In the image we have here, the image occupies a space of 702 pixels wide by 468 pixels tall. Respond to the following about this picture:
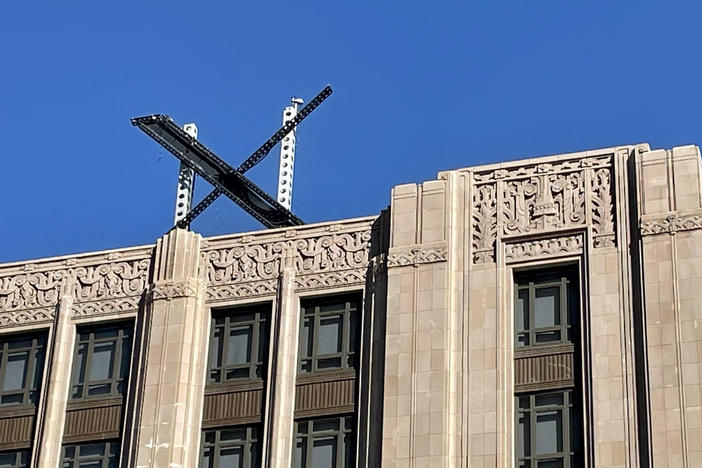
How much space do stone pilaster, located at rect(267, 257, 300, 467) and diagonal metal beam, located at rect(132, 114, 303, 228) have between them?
22.4 feet

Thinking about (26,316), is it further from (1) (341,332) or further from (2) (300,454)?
(2) (300,454)

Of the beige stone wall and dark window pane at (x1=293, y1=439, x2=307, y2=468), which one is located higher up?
the beige stone wall

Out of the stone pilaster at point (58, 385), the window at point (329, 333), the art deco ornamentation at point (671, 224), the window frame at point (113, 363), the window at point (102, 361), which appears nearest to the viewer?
the art deco ornamentation at point (671, 224)

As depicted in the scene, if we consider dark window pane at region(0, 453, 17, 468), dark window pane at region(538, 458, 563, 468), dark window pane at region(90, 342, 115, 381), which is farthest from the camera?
dark window pane at region(90, 342, 115, 381)

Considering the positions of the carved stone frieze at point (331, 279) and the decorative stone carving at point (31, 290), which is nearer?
the carved stone frieze at point (331, 279)

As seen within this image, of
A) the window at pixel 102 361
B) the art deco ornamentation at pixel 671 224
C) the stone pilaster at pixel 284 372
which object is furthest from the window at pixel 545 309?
the window at pixel 102 361

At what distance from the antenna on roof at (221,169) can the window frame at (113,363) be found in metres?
4.51

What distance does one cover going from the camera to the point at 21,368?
4731 cm

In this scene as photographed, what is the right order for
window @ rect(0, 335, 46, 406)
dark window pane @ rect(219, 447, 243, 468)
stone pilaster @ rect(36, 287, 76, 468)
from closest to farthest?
dark window pane @ rect(219, 447, 243, 468) → stone pilaster @ rect(36, 287, 76, 468) → window @ rect(0, 335, 46, 406)

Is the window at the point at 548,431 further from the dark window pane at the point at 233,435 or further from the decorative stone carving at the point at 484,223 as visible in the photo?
the dark window pane at the point at 233,435

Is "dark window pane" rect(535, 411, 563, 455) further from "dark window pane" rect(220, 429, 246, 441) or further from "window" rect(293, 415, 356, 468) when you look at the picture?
"dark window pane" rect(220, 429, 246, 441)

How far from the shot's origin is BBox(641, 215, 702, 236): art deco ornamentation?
4153 cm

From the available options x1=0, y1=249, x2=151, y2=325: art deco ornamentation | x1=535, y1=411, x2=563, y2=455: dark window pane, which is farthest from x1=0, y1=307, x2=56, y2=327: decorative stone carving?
x1=535, y1=411, x2=563, y2=455: dark window pane

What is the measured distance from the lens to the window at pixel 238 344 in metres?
44.8
